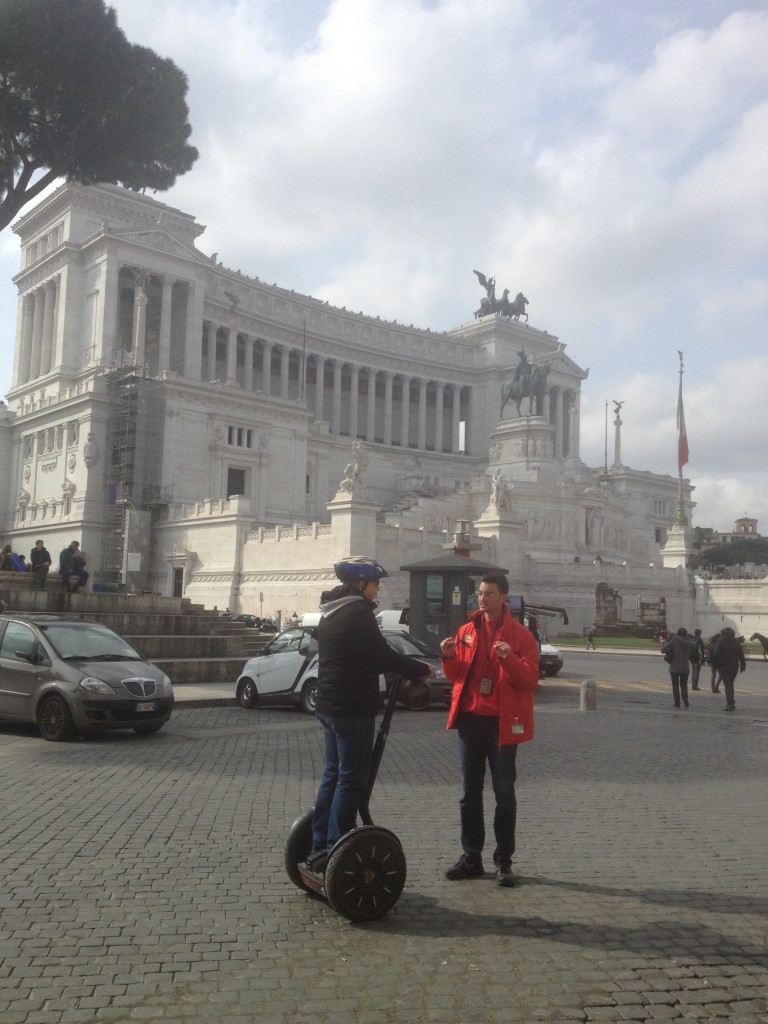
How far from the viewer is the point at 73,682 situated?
12.7 m

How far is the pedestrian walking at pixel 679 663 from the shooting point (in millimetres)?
18812

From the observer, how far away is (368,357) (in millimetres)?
91562

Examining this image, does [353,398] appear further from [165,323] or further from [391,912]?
[391,912]

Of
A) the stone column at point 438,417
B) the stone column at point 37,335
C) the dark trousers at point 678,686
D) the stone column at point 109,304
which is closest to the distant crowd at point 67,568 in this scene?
the dark trousers at point 678,686

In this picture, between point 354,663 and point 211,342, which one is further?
point 211,342

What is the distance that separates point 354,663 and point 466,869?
5.61 ft

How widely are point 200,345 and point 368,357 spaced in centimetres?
2310

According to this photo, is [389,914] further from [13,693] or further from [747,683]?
[747,683]

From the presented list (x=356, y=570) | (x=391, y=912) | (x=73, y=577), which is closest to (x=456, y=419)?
(x=73, y=577)

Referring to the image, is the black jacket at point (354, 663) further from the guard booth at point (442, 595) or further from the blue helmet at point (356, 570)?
the guard booth at point (442, 595)

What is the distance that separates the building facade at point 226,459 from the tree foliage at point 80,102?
18576 millimetres

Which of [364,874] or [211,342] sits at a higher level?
[211,342]

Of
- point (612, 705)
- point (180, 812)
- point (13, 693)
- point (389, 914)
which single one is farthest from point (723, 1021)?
point (612, 705)

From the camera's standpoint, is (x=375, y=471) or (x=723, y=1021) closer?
(x=723, y=1021)
